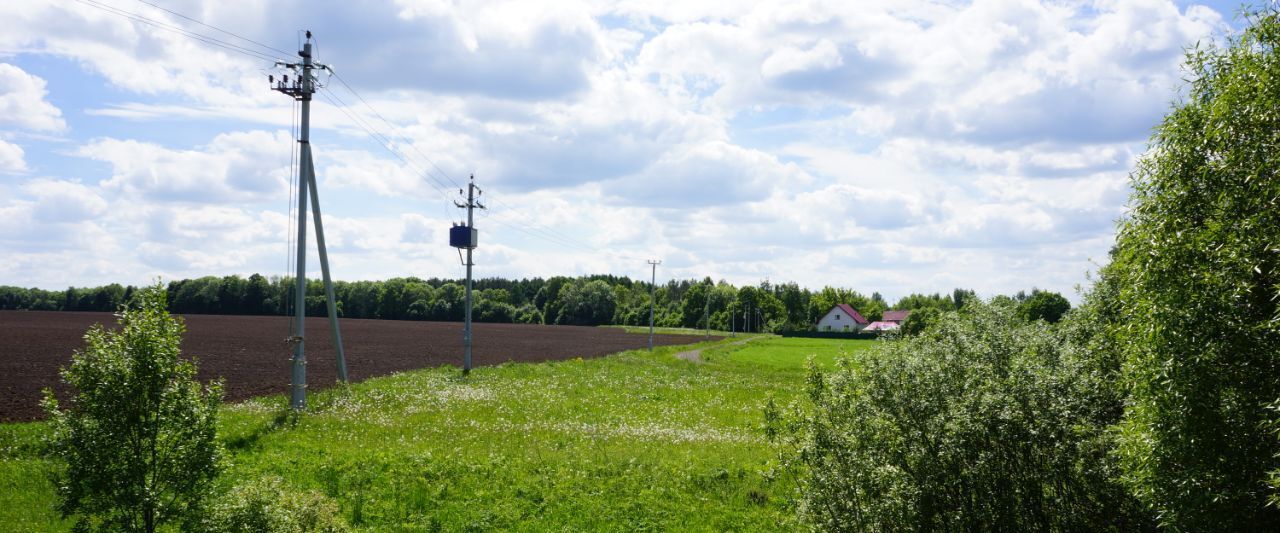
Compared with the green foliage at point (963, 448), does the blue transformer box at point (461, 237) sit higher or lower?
higher

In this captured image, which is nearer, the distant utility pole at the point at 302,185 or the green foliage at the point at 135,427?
the green foliage at the point at 135,427

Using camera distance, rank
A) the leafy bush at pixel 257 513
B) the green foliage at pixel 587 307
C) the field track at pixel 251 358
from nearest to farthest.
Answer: the leafy bush at pixel 257 513
the field track at pixel 251 358
the green foliage at pixel 587 307

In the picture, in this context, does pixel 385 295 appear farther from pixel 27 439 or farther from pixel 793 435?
pixel 793 435

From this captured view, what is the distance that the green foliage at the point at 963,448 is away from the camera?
1274 centimetres

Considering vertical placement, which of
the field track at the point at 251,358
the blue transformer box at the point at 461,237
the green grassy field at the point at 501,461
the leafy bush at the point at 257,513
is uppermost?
the blue transformer box at the point at 461,237

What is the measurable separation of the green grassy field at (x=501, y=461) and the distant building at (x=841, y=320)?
130418mm

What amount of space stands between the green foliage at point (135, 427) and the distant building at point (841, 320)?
6057 inches

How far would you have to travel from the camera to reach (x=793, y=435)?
1510 centimetres

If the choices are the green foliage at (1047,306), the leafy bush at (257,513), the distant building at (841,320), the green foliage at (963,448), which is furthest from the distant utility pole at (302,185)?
the distant building at (841,320)

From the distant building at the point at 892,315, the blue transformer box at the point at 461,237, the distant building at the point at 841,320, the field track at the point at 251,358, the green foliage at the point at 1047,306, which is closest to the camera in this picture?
the field track at the point at 251,358

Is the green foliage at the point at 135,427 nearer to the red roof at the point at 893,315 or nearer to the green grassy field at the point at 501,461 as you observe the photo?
the green grassy field at the point at 501,461

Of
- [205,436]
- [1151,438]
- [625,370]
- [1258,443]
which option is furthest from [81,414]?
[625,370]

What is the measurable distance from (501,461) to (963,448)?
45.4ft

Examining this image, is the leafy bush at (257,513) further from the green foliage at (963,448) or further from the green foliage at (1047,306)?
the green foliage at (1047,306)
